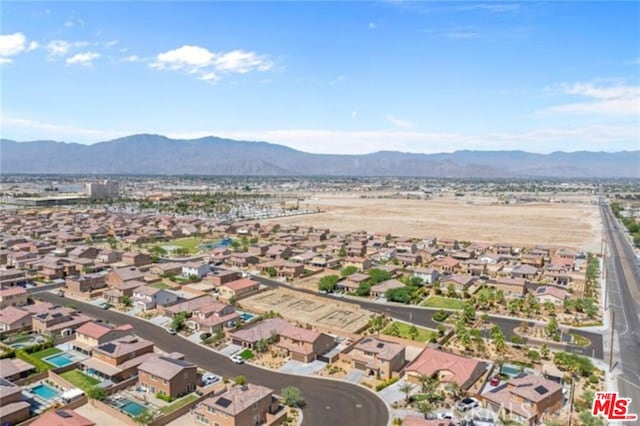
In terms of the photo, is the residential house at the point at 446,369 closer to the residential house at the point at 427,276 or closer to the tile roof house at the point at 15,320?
the residential house at the point at 427,276

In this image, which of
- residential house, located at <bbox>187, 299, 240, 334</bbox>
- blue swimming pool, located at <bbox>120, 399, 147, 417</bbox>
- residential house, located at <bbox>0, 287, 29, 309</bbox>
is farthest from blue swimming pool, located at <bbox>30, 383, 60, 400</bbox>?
residential house, located at <bbox>0, 287, 29, 309</bbox>

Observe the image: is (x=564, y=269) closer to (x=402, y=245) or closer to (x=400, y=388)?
(x=402, y=245)

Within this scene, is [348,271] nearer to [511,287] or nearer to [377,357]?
[511,287]

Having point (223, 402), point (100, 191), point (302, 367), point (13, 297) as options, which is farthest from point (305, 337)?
point (100, 191)

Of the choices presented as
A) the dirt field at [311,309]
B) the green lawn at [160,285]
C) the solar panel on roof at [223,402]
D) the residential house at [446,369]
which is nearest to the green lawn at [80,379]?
the solar panel on roof at [223,402]

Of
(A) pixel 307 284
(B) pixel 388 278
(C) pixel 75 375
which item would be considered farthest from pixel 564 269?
(C) pixel 75 375
